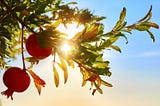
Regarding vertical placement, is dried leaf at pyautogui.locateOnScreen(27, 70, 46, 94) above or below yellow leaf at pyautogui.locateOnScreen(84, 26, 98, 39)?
below

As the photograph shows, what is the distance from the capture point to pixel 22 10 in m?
3.70

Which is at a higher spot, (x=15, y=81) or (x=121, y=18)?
(x=121, y=18)

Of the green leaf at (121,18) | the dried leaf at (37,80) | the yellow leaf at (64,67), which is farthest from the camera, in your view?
the green leaf at (121,18)

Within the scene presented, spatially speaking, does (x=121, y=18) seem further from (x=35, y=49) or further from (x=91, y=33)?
(x=35, y=49)

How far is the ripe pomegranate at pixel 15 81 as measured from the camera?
3107mm

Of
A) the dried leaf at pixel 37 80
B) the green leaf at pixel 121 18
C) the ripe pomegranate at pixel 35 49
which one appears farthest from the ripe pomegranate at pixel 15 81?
the green leaf at pixel 121 18

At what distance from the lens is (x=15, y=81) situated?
10.2ft

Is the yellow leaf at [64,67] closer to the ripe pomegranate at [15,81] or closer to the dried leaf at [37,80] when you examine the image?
the dried leaf at [37,80]

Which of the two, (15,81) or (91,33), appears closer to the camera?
(91,33)

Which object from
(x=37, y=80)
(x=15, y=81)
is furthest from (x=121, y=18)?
(x=15, y=81)

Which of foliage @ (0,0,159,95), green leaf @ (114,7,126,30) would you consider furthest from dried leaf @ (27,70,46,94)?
green leaf @ (114,7,126,30)

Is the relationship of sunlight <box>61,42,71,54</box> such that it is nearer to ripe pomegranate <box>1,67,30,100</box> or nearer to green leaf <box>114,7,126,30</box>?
ripe pomegranate <box>1,67,30,100</box>

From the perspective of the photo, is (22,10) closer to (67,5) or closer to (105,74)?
(105,74)

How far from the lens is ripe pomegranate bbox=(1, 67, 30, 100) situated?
3107mm
